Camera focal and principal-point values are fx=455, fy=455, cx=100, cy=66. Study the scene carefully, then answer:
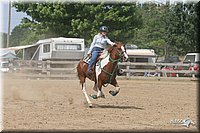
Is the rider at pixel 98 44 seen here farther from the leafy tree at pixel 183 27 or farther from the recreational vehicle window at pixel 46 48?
the leafy tree at pixel 183 27

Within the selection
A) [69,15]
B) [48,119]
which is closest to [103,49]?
[48,119]

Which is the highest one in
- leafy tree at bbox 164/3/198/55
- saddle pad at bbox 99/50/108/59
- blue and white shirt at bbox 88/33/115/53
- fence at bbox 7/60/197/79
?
leafy tree at bbox 164/3/198/55

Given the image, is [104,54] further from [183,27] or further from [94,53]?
[183,27]

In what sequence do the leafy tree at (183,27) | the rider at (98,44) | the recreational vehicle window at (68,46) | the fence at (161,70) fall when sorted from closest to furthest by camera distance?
1. the rider at (98,44)
2. the fence at (161,70)
3. the recreational vehicle window at (68,46)
4. the leafy tree at (183,27)

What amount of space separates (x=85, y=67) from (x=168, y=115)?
116 inches

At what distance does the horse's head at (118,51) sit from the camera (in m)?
11.0

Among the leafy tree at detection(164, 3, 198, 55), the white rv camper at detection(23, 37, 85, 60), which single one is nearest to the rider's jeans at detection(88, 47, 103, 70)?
the white rv camper at detection(23, 37, 85, 60)

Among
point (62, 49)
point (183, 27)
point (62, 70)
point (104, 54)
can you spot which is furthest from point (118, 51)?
point (183, 27)

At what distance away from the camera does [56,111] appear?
32.7ft

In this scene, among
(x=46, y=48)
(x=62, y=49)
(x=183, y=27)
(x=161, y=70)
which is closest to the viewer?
(x=161, y=70)

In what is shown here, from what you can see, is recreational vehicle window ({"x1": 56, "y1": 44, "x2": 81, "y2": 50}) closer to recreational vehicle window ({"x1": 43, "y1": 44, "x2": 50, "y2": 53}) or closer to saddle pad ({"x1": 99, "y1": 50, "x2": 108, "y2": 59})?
recreational vehicle window ({"x1": 43, "y1": 44, "x2": 50, "y2": 53})

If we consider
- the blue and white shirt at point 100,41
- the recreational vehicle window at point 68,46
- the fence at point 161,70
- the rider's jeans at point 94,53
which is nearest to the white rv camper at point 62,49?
the recreational vehicle window at point 68,46

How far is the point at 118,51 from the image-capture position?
11117mm

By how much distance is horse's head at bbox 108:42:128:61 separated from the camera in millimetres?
10992
